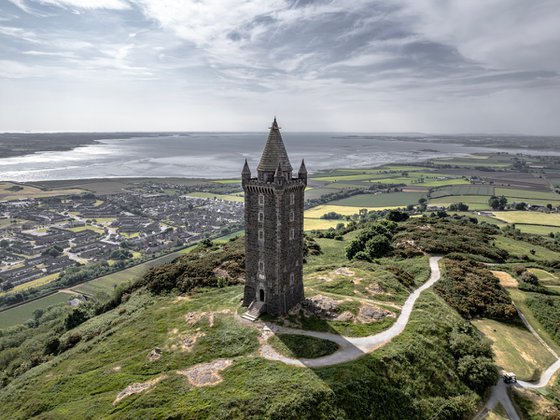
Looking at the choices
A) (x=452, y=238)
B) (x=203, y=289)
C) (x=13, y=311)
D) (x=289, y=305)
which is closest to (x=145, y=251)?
(x=13, y=311)

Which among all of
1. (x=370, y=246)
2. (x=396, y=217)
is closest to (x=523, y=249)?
(x=396, y=217)

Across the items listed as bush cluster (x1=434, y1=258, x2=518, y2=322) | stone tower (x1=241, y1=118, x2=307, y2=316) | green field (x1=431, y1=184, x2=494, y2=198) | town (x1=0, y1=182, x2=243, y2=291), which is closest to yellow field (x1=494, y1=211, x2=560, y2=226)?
green field (x1=431, y1=184, x2=494, y2=198)

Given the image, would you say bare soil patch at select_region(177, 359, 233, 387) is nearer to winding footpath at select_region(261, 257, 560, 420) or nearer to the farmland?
winding footpath at select_region(261, 257, 560, 420)

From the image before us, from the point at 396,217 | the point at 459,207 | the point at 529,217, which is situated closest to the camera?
the point at 396,217

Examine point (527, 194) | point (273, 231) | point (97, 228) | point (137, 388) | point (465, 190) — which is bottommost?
point (97, 228)

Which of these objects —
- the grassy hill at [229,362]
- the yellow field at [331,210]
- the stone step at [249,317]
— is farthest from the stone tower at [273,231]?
the yellow field at [331,210]

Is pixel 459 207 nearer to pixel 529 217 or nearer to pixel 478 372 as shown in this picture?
pixel 529 217

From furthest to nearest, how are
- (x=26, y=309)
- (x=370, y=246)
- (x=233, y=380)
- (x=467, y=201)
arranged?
1. (x=467, y=201)
2. (x=26, y=309)
3. (x=370, y=246)
4. (x=233, y=380)
